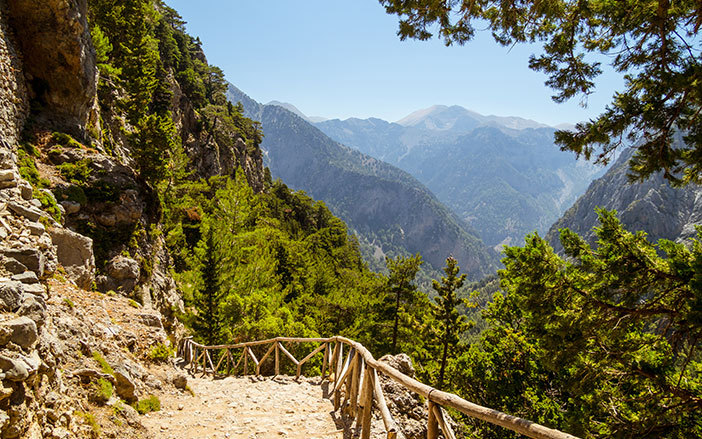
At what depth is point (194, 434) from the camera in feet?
17.3

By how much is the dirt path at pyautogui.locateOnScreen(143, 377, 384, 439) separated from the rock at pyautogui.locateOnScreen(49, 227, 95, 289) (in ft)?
14.5

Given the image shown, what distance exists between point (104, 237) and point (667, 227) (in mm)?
173245

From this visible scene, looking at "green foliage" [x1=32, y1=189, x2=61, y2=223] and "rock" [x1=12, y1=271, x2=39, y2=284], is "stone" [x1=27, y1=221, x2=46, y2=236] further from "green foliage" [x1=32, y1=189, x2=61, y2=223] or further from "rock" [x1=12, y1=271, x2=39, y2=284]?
"green foliage" [x1=32, y1=189, x2=61, y2=223]

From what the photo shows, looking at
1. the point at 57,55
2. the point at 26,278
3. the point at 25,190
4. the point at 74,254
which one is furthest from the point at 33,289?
the point at 57,55

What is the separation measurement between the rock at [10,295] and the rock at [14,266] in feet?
3.35

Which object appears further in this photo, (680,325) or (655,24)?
(680,325)

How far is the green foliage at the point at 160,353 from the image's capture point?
795 centimetres

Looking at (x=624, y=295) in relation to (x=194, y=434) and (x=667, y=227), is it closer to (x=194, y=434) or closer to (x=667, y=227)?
(x=194, y=434)

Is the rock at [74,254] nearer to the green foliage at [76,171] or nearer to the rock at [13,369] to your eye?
the green foliage at [76,171]

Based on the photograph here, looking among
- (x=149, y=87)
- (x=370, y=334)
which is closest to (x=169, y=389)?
(x=370, y=334)

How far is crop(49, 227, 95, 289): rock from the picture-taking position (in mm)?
8914

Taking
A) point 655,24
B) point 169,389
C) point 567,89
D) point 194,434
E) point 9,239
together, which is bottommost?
point 169,389

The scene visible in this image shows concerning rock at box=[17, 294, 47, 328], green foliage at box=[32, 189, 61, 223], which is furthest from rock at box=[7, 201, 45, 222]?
rock at box=[17, 294, 47, 328]

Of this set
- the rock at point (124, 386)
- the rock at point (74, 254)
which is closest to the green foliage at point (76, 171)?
the rock at point (74, 254)
